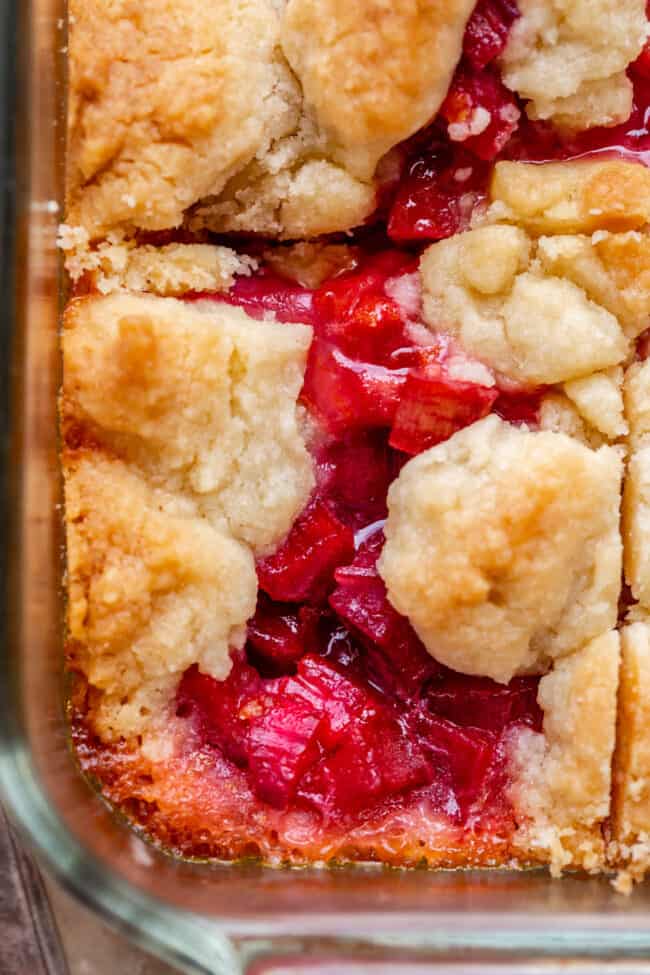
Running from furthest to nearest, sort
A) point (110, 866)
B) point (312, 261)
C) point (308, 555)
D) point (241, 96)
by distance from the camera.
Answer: point (312, 261) < point (308, 555) < point (241, 96) < point (110, 866)

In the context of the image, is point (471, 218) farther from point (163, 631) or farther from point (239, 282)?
point (163, 631)

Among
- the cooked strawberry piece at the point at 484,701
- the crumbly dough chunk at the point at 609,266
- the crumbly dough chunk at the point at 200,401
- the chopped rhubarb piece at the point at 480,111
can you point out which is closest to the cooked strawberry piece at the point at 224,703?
the crumbly dough chunk at the point at 200,401

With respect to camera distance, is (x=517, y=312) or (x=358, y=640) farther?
(x=358, y=640)

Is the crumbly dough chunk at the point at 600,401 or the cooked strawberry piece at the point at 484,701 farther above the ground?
the crumbly dough chunk at the point at 600,401

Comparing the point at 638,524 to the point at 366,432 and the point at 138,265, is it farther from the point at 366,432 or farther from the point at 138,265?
the point at 138,265

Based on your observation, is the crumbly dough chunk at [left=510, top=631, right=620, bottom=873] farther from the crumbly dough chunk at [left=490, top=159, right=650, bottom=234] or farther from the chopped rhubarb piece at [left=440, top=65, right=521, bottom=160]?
the chopped rhubarb piece at [left=440, top=65, right=521, bottom=160]

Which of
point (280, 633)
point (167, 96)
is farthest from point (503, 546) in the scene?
point (167, 96)

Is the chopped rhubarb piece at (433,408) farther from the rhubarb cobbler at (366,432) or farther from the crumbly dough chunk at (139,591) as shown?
the crumbly dough chunk at (139,591)
